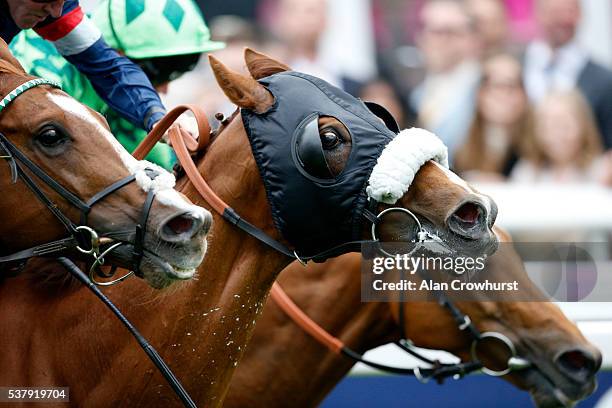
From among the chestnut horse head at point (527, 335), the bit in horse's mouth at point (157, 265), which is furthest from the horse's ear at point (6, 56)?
the chestnut horse head at point (527, 335)

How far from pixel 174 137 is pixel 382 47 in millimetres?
5327

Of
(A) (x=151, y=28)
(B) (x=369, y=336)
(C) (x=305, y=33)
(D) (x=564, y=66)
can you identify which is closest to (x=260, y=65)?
(A) (x=151, y=28)

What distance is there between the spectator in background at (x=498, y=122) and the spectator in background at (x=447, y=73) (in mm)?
95

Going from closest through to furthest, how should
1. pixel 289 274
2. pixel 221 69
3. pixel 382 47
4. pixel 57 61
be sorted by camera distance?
pixel 221 69, pixel 57 61, pixel 289 274, pixel 382 47

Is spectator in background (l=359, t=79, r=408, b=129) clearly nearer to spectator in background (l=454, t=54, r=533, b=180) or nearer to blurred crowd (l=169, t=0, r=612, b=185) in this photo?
blurred crowd (l=169, t=0, r=612, b=185)

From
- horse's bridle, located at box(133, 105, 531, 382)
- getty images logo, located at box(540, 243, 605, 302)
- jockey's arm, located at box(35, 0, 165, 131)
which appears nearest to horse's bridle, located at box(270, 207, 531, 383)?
horse's bridle, located at box(133, 105, 531, 382)

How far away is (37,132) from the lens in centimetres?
312

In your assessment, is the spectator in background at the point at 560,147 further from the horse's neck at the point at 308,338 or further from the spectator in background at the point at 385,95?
the horse's neck at the point at 308,338

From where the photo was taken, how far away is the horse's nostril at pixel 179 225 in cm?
303

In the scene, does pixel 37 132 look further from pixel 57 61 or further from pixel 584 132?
pixel 584 132

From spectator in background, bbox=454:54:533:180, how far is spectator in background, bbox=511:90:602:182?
0.09 meters

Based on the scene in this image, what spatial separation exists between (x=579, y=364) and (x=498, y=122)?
14.2ft

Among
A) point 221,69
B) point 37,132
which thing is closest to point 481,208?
point 221,69

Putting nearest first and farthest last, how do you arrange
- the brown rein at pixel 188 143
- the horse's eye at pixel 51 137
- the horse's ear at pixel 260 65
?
the horse's eye at pixel 51 137 < the brown rein at pixel 188 143 < the horse's ear at pixel 260 65
